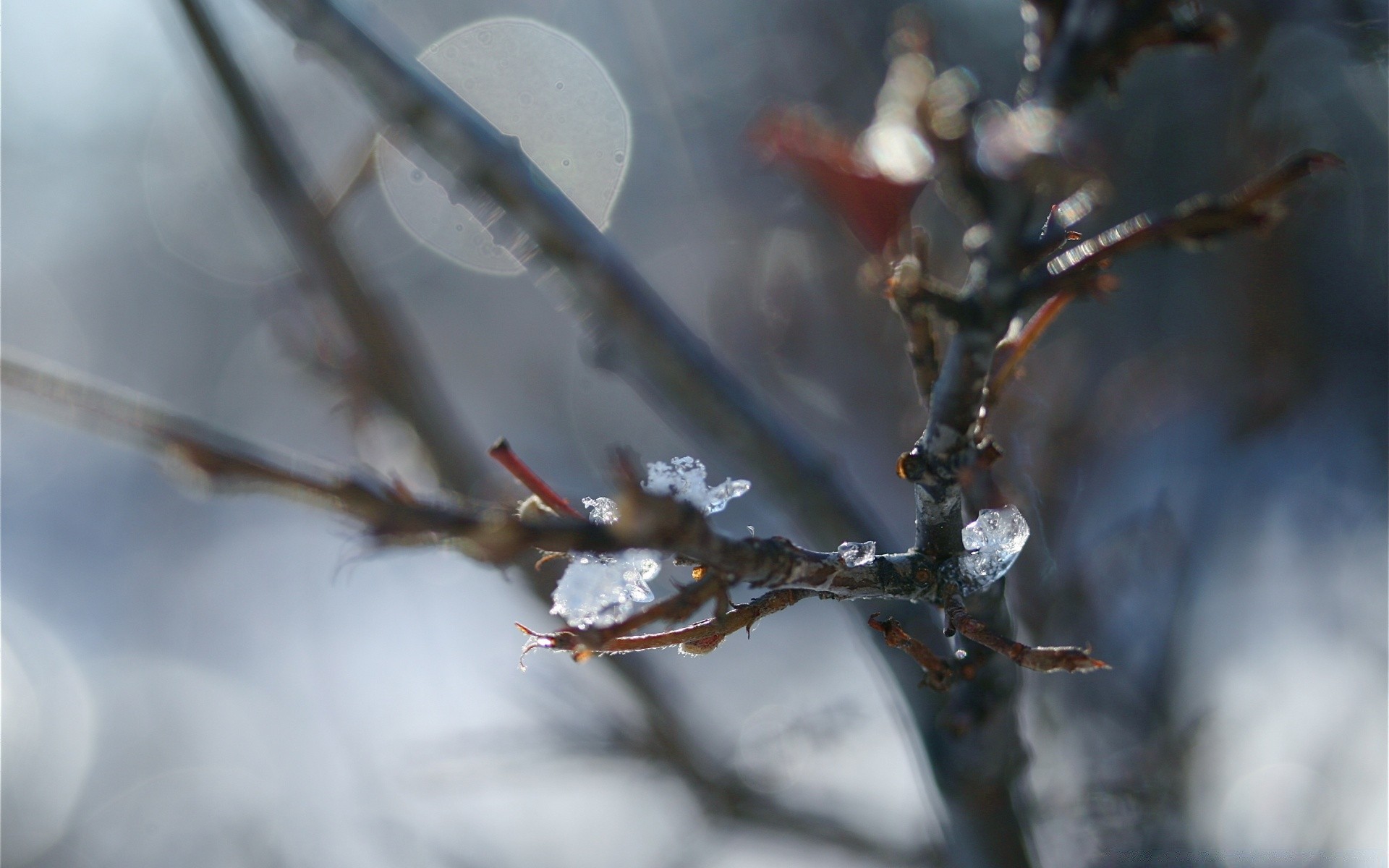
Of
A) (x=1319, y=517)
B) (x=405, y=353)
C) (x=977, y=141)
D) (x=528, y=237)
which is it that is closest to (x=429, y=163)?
(x=528, y=237)

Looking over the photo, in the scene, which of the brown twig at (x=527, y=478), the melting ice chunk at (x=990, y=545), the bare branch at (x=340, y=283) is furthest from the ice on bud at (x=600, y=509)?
the bare branch at (x=340, y=283)

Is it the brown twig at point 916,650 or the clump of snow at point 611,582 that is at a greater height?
the brown twig at point 916,650

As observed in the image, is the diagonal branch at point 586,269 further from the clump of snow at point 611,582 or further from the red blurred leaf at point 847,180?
the clump of snow at point 611,582

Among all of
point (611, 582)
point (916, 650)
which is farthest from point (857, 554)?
point (611, 582)

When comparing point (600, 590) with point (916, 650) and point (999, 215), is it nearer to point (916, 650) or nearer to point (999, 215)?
point (916, 650)

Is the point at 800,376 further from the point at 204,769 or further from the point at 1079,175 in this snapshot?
the point at 204,769

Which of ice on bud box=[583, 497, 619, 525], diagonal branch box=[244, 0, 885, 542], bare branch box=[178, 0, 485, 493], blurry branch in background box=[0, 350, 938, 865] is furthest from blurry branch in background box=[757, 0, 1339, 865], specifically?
bare branch box=[178, 0, 485, 493]
